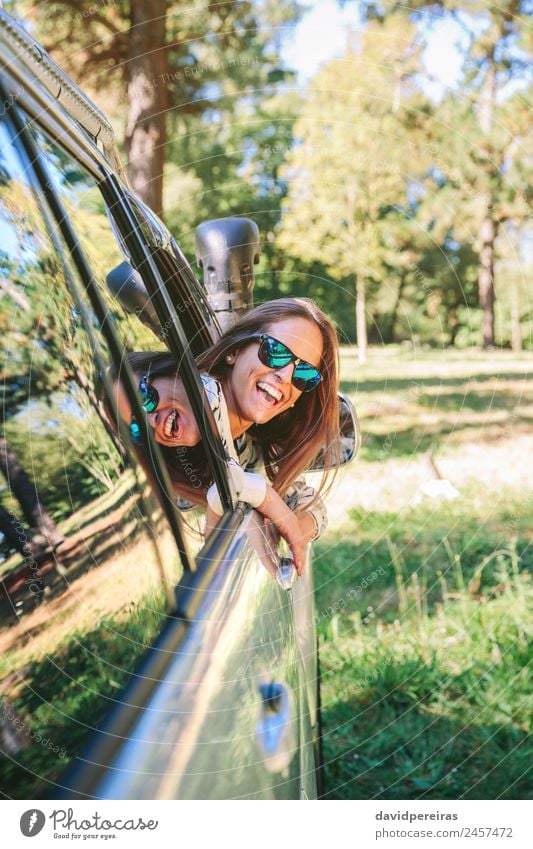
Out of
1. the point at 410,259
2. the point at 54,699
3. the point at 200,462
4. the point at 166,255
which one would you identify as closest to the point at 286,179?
the point at 410,259

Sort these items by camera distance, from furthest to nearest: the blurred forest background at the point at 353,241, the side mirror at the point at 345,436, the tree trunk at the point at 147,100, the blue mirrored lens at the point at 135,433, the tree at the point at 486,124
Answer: the tree trunk at the point at 147,100
the tree at the point at 486,124
the side mirror at the point at 345,436
the blue mirrored lens at the point at 135,433
the blurred forest background at the point at 353,241

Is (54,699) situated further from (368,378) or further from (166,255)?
(368,378)

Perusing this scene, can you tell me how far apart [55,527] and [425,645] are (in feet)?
3.89

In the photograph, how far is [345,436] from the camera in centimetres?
110

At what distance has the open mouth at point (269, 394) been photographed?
3.20ft

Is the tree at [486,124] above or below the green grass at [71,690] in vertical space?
above

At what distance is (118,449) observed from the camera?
79 centimetres

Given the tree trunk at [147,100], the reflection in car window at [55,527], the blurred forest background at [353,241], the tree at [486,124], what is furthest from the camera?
the tree trunk at [147,100]

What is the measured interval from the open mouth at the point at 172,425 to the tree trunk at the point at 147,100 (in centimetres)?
47

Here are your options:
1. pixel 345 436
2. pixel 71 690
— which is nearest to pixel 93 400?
pixel 71 690

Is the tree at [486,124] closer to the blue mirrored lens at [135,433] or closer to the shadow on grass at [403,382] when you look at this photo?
the shadow on grass at [403,382]

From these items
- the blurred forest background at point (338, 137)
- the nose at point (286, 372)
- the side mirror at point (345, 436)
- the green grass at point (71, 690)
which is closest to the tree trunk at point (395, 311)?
the blurred forest background at point (338, 137)

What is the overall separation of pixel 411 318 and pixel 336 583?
1.13 meters

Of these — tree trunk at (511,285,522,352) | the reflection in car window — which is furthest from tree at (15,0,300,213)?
tree trunk at (511,285,522,352)
